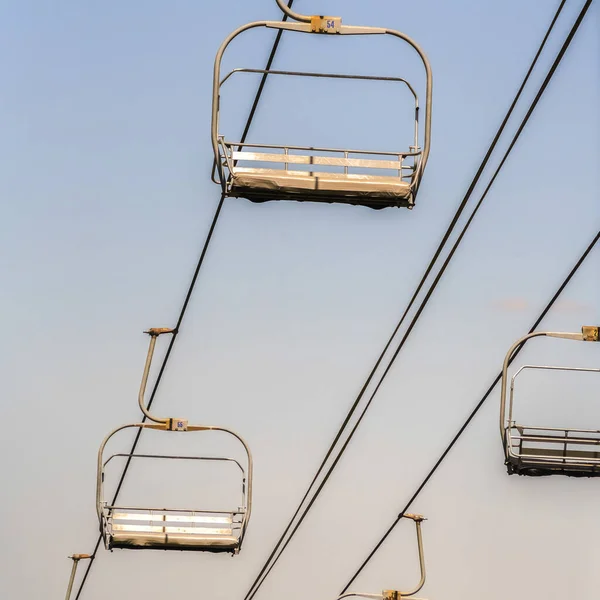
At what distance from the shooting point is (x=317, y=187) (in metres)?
7.38

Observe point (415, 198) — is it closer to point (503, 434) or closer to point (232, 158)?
point (232, 158)

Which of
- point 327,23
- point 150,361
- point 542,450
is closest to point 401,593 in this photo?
point 150,361

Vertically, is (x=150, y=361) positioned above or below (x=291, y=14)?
below

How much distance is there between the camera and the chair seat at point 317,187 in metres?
7.34

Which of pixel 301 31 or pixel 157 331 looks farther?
pixel 157 331

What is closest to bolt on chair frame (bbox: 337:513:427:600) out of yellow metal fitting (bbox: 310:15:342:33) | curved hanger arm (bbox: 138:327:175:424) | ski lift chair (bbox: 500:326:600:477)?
curved hanger arm (bbox: 138:327:175:424)

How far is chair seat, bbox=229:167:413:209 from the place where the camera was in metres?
7.34

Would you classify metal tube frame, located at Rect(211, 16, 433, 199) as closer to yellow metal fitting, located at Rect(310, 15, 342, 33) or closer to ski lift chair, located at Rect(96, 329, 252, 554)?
yellow metal fitting, located at Rect(310, 15, 342, 33)

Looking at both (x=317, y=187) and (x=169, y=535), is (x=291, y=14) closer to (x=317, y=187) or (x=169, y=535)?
(x=317, y=187)

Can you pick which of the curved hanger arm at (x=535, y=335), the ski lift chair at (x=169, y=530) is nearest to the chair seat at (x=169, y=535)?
the ski lift chair at (x=169, y=530)

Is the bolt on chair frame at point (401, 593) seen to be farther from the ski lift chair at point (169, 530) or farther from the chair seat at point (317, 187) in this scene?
the chair seat at point (317, 187)

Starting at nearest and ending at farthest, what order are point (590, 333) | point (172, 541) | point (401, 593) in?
point (590, 333) < point (172, 541) < point (401, 593)

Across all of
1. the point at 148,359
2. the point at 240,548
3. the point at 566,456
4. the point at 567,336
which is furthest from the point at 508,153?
the point at 148,359

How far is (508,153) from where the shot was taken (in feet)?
30.6
